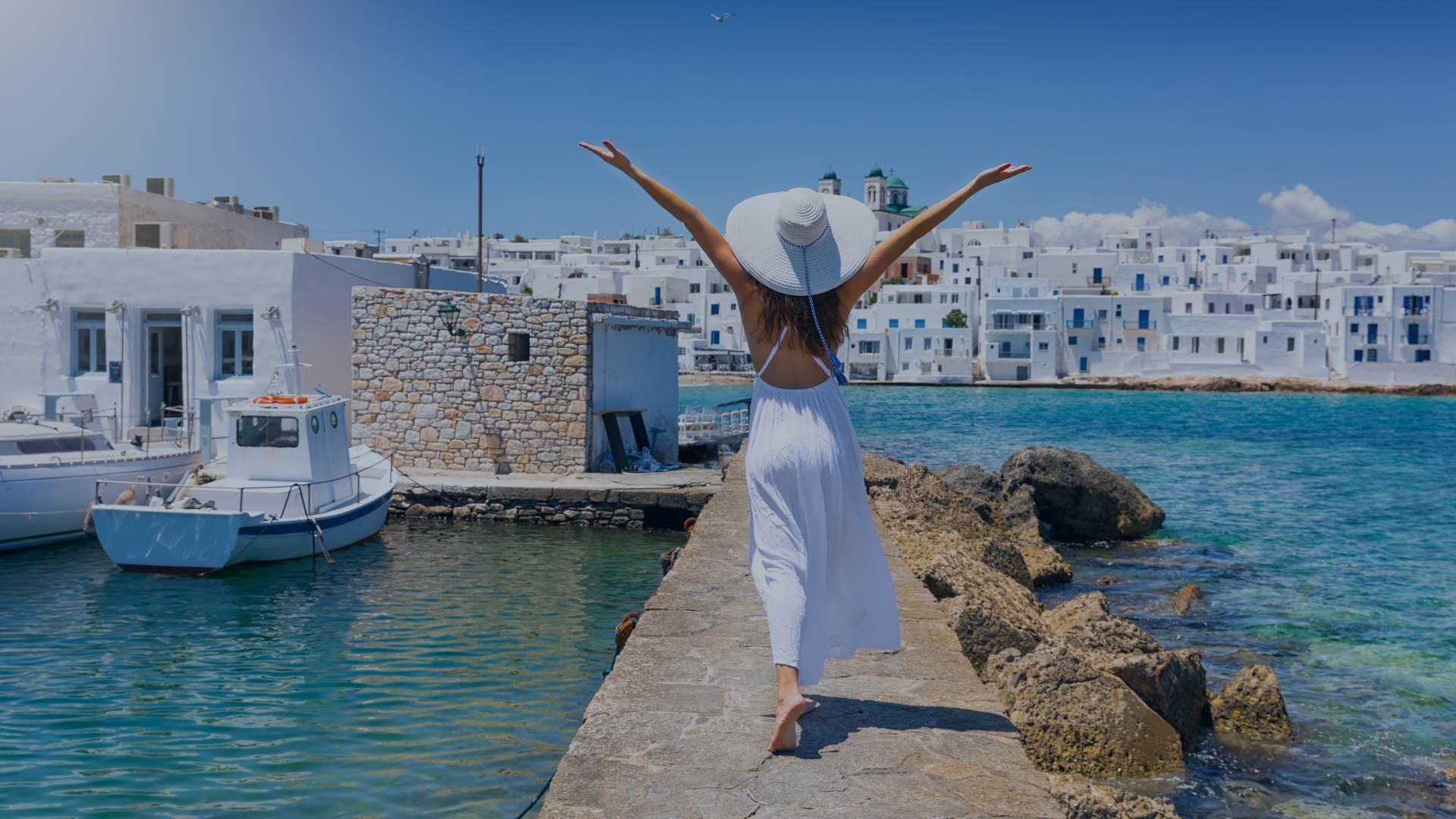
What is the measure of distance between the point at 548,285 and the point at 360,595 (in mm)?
74945

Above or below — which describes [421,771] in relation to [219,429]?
below

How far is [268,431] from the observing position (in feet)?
49.2

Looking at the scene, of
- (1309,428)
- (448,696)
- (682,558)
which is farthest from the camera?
(1309,428)

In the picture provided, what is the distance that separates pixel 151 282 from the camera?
1967cm

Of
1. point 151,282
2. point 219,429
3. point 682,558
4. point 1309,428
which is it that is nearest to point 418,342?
point 219,429

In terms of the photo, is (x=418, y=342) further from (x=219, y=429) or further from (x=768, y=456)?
(x=768, y=456)

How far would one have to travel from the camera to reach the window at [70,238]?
22.5m

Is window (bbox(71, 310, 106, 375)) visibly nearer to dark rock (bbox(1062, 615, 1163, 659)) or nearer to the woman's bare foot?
dark rock (bbox(1062, 615, 1163, 659))

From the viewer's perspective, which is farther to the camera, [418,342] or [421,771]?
[418,342]

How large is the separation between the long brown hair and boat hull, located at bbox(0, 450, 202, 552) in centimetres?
1290

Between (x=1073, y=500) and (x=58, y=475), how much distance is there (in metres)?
15.2

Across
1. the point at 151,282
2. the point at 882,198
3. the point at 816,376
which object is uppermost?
the point at 882,198

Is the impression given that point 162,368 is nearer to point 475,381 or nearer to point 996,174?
point 475,381

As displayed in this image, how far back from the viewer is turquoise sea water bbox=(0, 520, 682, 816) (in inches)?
281
